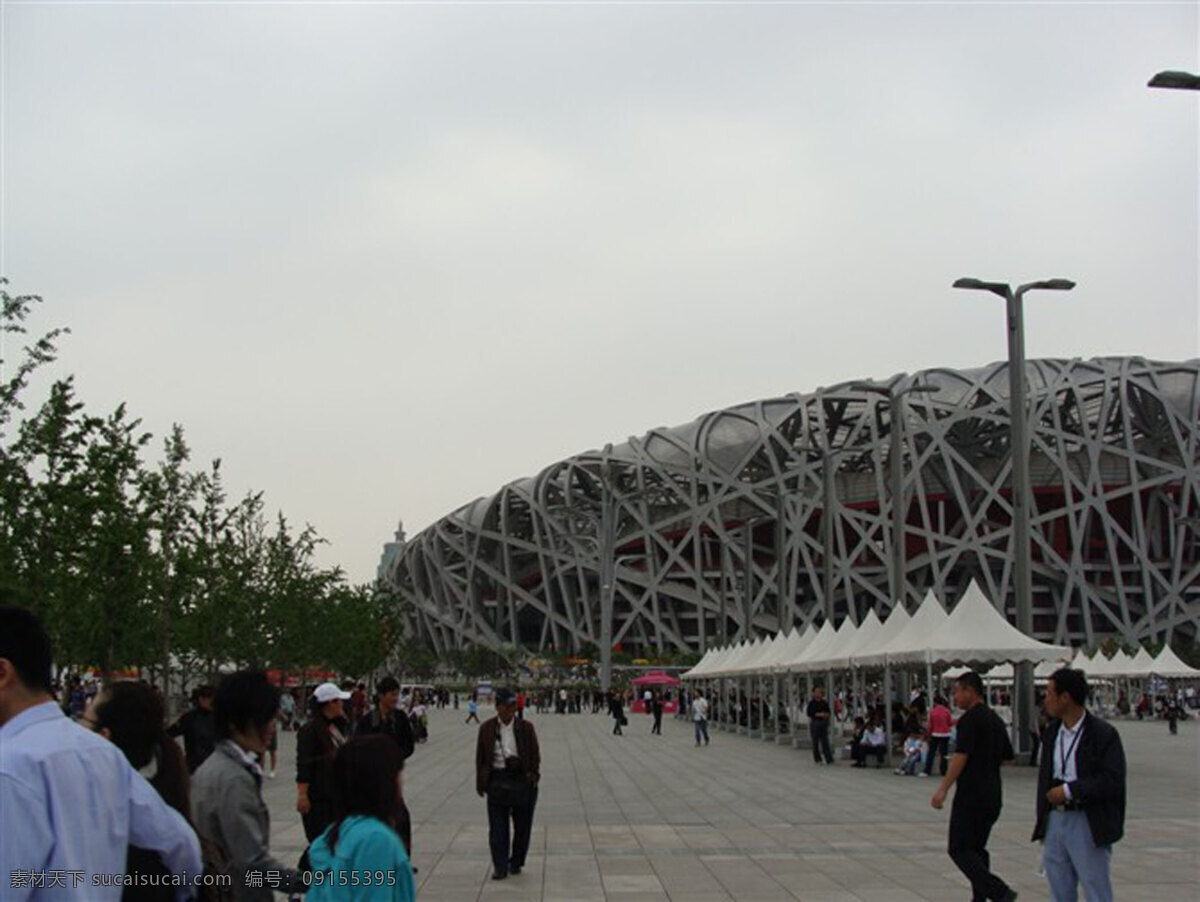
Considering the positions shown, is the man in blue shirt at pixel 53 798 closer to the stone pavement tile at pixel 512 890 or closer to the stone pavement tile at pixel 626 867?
the stone pavement tile at pixel 512 890

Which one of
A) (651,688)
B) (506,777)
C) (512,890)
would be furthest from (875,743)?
(651,688)

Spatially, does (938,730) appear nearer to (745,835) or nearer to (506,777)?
(745,835)

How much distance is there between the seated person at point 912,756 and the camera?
87.8 ft

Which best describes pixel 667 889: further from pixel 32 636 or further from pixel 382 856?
pixel 32 636

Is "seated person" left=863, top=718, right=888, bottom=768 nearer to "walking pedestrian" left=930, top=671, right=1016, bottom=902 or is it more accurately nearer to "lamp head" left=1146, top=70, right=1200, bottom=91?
"lamp head" left=1146, top=70, right=1200, bottom=91

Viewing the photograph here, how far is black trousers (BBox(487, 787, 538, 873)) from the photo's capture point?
40.7 ft

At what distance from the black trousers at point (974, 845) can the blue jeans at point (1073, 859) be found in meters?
1.14

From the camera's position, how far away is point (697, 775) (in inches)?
1058

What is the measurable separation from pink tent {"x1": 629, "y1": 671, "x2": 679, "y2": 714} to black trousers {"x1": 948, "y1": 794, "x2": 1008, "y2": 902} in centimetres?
5831

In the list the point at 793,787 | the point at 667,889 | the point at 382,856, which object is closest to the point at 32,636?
the point at 382,856

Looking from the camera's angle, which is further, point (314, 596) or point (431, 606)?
point (431, 606)

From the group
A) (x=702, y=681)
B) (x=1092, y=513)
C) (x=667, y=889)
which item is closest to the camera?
(x=667, y=889)

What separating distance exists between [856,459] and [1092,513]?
44.9ft

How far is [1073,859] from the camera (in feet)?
26.2
